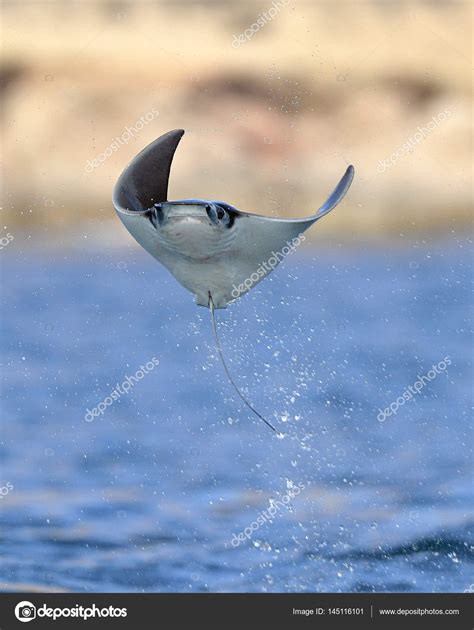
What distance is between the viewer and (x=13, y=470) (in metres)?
6.15

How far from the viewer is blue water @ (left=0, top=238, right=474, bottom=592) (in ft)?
15.1

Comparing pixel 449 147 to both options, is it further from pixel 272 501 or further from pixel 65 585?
pixel 65 585

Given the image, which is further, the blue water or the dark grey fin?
the blue water
